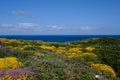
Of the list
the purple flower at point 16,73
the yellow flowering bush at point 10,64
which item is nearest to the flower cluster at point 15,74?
the purple flower at point 16,73

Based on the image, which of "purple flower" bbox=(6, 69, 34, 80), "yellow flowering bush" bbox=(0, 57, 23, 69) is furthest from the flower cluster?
"yellow flowering bush" bbox=(0, 57, 23, 69)

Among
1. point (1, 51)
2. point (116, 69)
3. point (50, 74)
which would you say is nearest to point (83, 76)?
point (50, 74)

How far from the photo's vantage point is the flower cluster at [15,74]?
14.3 metres

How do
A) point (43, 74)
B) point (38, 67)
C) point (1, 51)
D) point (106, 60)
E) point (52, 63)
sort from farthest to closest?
point (106, 60) → point (1, 51) → point (52, 63) → point (38, 67) → point (43, 74)

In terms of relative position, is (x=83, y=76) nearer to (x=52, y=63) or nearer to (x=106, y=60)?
(x=52, y=63)

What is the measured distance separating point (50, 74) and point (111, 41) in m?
47.3

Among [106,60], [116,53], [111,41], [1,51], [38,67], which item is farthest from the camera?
[111,41]

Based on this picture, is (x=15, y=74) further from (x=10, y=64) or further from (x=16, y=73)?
(x=10, y=64)

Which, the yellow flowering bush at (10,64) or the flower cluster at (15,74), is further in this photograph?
the yellow flowering bush at (10,64)

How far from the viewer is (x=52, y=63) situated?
58.2ft

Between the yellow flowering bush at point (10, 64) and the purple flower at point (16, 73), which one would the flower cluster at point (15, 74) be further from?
the yellow flowering bush at point (10, 64)

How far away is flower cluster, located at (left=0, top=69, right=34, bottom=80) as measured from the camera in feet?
47.0

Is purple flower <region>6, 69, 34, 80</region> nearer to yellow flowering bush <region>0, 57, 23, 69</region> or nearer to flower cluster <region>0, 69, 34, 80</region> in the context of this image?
flower cluster <region>0, 69, 34, 80</region>

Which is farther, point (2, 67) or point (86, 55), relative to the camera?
point (86, 55)
